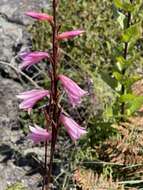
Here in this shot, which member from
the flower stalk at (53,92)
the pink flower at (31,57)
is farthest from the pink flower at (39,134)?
the pink flower at (31,57)

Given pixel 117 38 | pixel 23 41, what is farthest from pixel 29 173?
pixel 117 38

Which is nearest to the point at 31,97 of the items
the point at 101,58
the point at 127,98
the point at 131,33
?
the point at 131,33

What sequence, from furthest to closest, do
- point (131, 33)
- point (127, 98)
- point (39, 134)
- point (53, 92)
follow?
point (127, 98)
point (131, 33)
point (39, 134)
point (53, 92)

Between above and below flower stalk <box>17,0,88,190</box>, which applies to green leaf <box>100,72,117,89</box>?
below

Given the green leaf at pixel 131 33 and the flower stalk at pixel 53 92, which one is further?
the green leaf at pixel 131 33

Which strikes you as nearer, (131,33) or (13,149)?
(131,33)

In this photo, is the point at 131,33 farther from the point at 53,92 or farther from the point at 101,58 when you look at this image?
the point at 53,92

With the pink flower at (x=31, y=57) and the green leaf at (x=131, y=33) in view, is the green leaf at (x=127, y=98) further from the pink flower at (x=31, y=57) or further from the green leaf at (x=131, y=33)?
the pink flower at (x=31, y=57)

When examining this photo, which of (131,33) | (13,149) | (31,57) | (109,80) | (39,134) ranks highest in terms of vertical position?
(31,57)

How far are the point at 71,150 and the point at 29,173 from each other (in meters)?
0.32

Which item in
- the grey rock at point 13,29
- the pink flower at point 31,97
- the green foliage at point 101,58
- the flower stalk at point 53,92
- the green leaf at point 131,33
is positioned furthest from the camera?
the grey rock at point 13,29

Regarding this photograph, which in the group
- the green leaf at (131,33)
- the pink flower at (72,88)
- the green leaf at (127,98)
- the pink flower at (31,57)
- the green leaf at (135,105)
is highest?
the pink flower at (31,57)

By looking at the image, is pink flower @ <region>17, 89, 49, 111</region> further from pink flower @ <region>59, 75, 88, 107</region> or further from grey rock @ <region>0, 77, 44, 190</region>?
grey rock @ <region>0, 77, 44, 190</region>

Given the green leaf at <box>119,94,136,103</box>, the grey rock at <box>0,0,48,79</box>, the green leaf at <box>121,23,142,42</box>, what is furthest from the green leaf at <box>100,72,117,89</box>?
the grey rock at <box>0,0,48,79</box>
